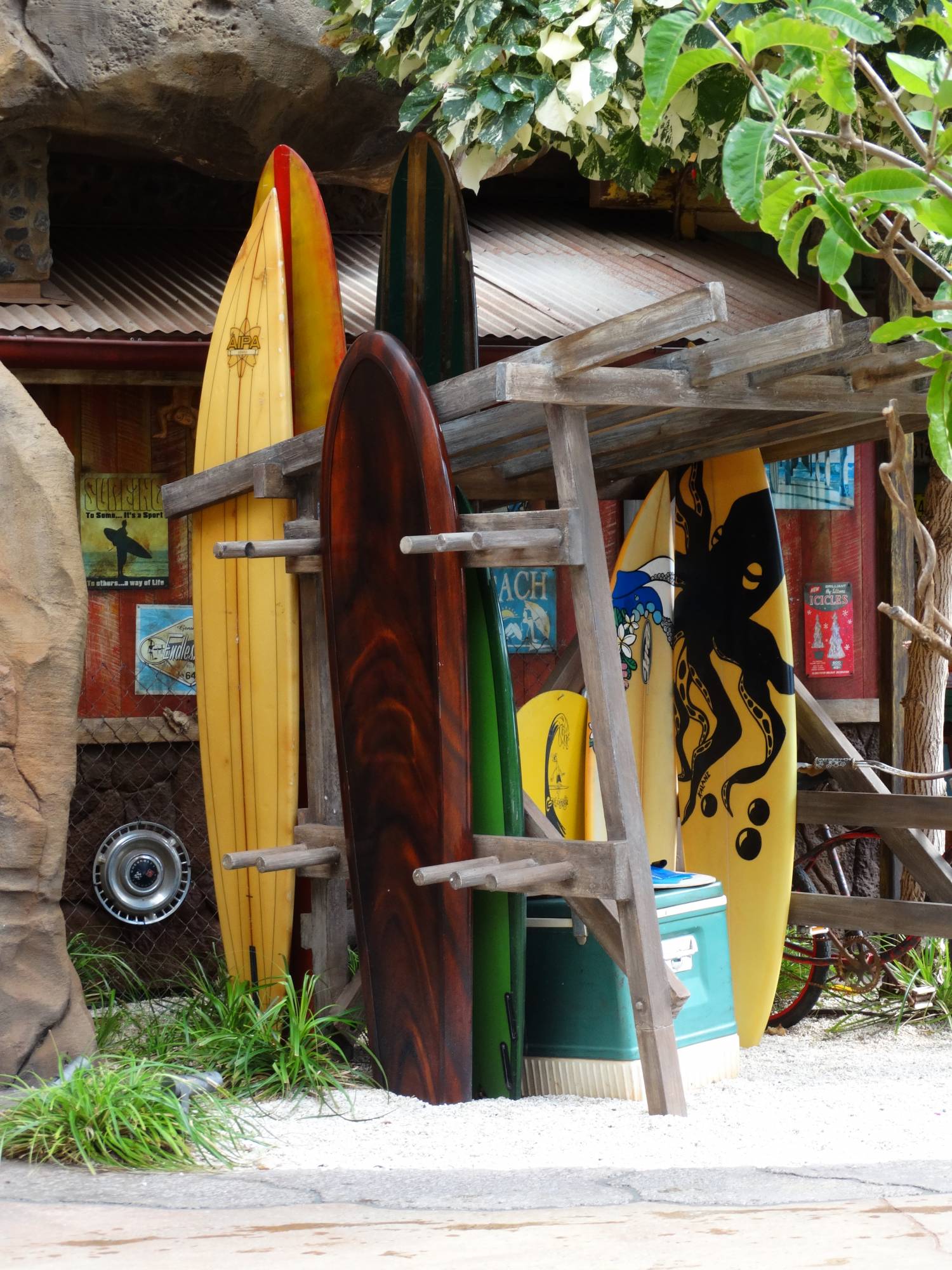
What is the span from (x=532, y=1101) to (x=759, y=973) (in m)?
1.18

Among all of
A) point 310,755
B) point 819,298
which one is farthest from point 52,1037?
point 819,298

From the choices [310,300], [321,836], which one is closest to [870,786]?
[321,836]

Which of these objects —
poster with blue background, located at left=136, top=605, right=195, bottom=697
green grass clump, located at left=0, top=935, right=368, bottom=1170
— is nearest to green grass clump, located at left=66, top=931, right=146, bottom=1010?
green grass clump, located at left=0, top=935, right=368, bottom=1170

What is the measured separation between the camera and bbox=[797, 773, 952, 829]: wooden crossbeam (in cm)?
509

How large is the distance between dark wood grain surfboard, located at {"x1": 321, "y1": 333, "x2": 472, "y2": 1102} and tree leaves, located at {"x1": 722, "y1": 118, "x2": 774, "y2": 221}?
2.34 metres

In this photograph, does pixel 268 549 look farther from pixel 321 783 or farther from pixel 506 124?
pixel 506 124

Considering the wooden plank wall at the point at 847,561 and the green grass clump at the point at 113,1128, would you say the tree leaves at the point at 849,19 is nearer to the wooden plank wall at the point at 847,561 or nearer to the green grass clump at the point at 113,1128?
the green grass clump at the point at 113,1128

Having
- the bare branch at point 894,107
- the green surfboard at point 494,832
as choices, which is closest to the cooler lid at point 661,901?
the green surfboard at point 494,832

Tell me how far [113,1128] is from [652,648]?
2.67 metres

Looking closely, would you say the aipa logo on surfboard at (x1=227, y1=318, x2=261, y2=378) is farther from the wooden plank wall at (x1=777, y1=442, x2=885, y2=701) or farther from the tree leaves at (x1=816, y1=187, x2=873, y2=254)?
the tree leaves at (x1=816, y1=187, x2=873, y2=254)

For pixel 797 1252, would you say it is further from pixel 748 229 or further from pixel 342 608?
pixel 748 229

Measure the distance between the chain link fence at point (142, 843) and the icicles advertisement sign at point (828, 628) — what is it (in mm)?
2664

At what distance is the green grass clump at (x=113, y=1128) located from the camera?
3434mm

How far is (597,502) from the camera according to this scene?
3.88m
